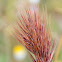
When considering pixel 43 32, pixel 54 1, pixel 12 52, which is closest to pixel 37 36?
pixel 43 32

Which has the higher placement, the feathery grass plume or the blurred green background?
the feathery grass plume

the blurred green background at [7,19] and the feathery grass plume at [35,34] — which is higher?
the feathery grass plume at [35,34]

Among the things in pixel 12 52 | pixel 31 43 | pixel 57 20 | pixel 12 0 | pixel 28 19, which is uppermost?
pixel 28 19

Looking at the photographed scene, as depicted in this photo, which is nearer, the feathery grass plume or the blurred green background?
the feathery grass plume

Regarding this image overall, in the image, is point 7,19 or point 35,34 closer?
point 35,34

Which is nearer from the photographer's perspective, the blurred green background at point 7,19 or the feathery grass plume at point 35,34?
the feathery grass plume at point 35,34

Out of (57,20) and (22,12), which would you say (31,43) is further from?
(57,20)

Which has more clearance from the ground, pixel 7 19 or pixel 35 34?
pixel 35 34

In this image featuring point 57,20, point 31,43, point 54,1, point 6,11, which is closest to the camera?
point 31,43
